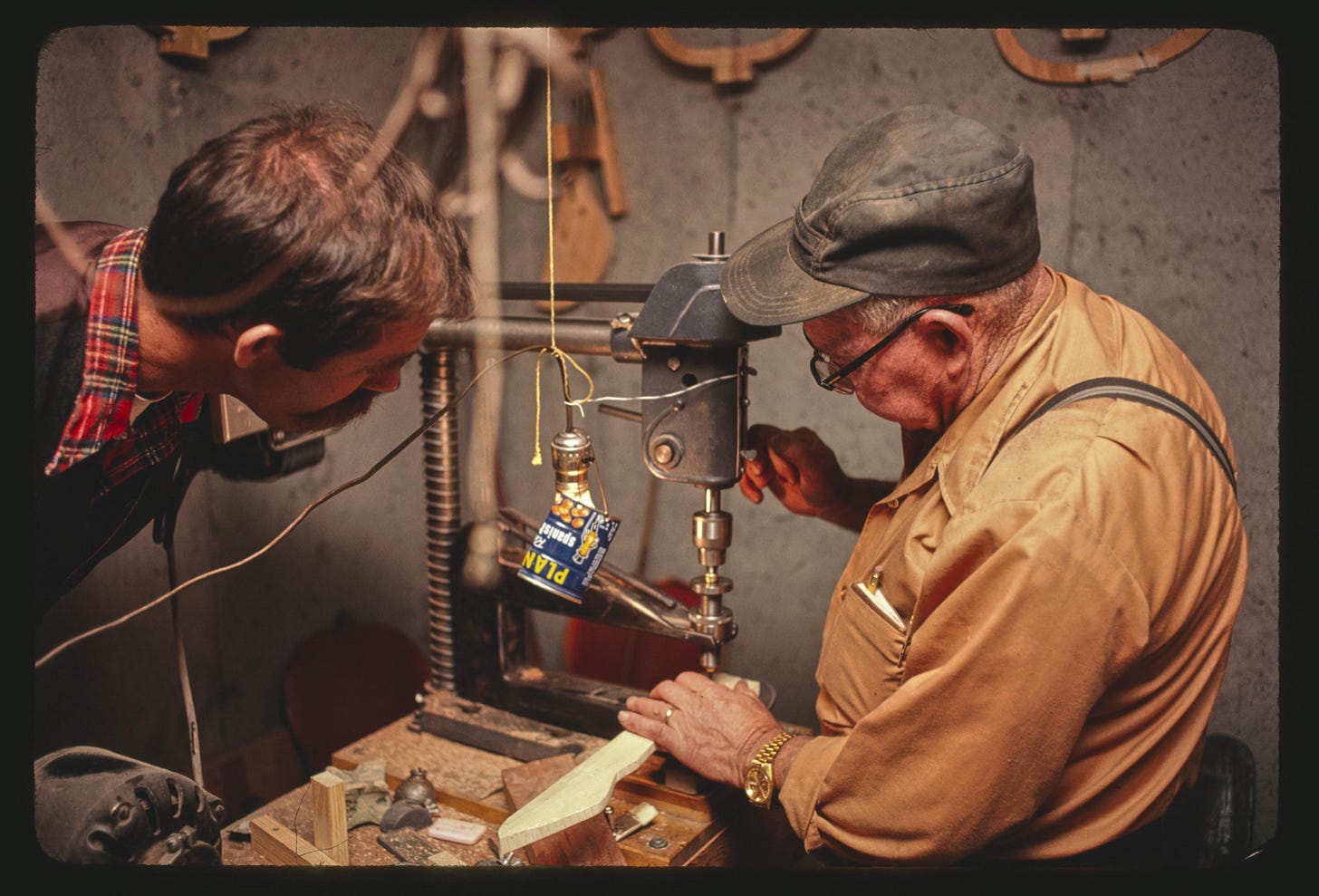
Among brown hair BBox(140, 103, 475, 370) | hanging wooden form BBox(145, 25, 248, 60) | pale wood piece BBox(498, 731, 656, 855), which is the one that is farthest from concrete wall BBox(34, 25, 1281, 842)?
pale wood piece BBox(498, 731, 656, 855)

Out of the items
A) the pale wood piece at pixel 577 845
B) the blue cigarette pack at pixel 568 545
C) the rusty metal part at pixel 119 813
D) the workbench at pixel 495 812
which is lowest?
the workbench at pixel 495 812

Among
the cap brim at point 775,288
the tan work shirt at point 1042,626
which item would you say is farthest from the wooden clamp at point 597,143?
the tan work shirt at point 1042,626

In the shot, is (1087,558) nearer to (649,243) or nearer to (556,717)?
(556,717)

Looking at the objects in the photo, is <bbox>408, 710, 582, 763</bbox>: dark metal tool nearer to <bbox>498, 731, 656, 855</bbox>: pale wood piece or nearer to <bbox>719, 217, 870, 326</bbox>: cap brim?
<bbox>498, 731, 656, 855</bbox>: pale wood piece

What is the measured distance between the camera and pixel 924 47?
5.59 ft

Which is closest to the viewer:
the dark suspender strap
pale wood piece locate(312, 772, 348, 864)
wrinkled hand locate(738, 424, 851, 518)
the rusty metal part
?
the rusty metal part

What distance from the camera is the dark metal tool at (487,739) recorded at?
155 centimetres

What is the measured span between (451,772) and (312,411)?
0.66 meters

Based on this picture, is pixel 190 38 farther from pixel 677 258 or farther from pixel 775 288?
pixel 677 258

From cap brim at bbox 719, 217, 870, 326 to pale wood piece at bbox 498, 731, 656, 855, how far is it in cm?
67

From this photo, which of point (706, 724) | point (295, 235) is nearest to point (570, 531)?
point (706, 724)

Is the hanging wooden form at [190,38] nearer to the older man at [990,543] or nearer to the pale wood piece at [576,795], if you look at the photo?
the older man at [990,543]

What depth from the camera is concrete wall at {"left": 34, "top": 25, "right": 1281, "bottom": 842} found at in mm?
1263

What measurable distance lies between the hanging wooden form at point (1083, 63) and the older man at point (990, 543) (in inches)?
17.7
